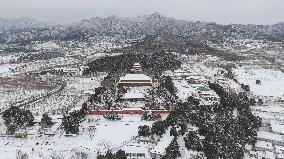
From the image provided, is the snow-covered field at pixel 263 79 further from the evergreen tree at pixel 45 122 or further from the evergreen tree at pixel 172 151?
the evergreen tree at pixel 45 122

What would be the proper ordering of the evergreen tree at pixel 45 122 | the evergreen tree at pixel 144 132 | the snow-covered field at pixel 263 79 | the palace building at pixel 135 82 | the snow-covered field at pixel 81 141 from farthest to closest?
the snow-covered field at pixel 263 79 → the palace building at pixel 135 82 → the evergreen tree at pixel 45 122 → the evergreen tree at pixel 144 132 → the snow-covered field at pixel 81 141

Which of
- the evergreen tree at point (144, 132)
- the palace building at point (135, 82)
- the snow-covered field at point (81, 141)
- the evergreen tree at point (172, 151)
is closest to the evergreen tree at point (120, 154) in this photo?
the snow-covered field at point (81, 141)

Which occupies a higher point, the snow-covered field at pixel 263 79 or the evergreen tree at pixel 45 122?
the evergreen tree at pixel 45 122

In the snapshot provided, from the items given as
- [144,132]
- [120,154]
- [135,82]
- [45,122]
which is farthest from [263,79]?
[120,154]

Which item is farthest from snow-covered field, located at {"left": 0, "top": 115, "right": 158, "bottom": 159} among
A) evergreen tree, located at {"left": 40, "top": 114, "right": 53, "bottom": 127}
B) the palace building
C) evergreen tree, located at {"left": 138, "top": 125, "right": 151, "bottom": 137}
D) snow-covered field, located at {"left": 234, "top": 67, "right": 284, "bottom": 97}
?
snow-covered field, located at {"left": 234, "top": 67, "right": 284, "bottom": 97}

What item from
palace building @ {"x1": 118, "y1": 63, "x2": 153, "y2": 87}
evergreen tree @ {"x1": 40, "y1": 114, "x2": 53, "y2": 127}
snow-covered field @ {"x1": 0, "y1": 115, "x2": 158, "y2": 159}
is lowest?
snow-covered field @ {"x1": 0, "y1": 115, "x2": 158, "y2": 159}

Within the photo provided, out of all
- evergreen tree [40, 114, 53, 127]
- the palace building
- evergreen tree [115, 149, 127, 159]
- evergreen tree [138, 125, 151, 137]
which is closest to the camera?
evergreen tree [115, 149, 127, 159]

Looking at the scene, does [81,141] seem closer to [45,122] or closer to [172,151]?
[45,122]

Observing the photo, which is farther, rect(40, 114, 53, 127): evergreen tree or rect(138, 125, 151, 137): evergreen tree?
rect(40, 114, 53, 127): evergreen tree

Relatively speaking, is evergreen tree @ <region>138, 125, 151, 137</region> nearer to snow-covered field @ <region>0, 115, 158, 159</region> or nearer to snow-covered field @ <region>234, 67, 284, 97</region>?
snow-covered field @ <region>0, 115, 158, 159</region>

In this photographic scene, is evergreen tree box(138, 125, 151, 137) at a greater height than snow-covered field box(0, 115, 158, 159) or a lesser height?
greater

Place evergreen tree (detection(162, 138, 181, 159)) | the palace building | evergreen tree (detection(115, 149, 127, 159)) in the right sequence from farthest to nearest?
the palace building, evergreen tree (detection(115, 149, 127, 159)), evergreen tree (detection(162, 138, 181, 159))
